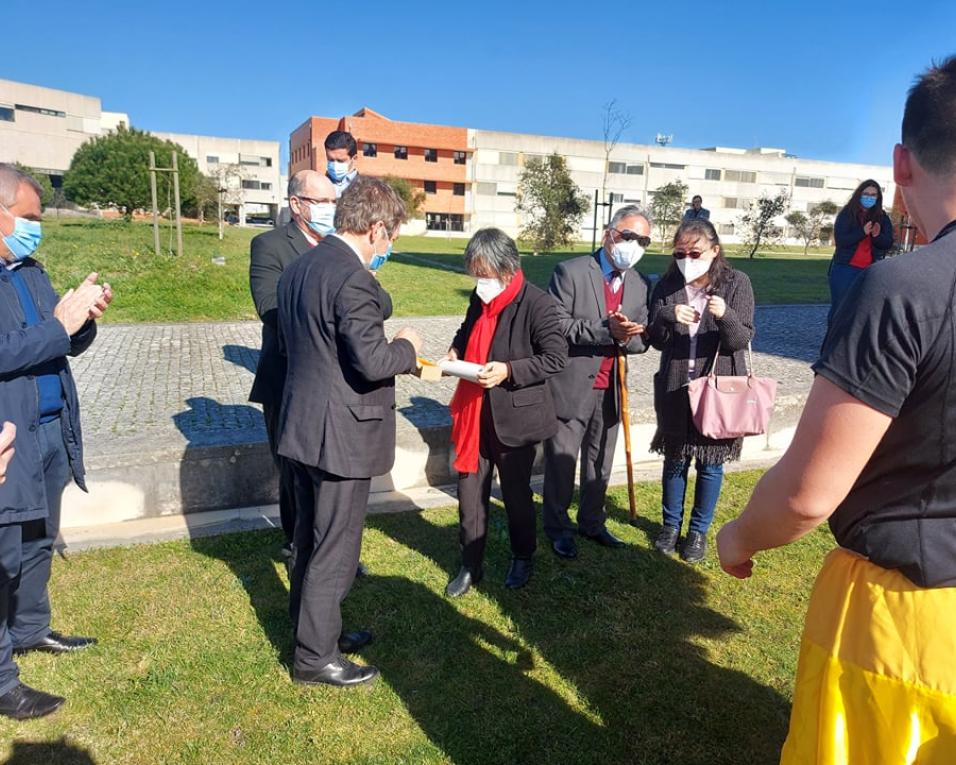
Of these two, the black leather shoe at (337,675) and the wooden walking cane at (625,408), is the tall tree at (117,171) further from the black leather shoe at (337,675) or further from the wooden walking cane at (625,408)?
the black leather shoe at (337,675)

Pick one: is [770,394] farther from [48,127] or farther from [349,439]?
[48,127]

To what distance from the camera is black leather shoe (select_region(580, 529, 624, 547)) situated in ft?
15.0

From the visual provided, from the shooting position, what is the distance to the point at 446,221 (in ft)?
221

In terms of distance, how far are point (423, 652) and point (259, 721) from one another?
2.69ft

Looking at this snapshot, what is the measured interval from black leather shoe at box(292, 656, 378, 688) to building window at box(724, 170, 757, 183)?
7850cm

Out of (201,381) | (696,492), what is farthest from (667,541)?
(201,381)

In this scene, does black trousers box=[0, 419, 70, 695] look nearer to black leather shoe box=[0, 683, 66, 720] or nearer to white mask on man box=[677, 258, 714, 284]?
black leather shoe box=[0, 683, 66, 720]

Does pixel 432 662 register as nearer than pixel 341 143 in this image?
Yes

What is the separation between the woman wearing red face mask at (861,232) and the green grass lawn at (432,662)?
16.8 ft

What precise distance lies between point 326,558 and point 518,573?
1.39 meters

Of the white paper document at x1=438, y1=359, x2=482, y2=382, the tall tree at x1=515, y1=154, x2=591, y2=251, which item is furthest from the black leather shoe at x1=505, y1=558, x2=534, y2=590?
the tall tree at x1=515, y1=154, x2=591, y2=251

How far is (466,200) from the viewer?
67250 millimetres

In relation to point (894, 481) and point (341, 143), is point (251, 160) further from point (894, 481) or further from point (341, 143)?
point (894, 481)

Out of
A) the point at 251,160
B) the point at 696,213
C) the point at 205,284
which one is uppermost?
the point at 251,160
